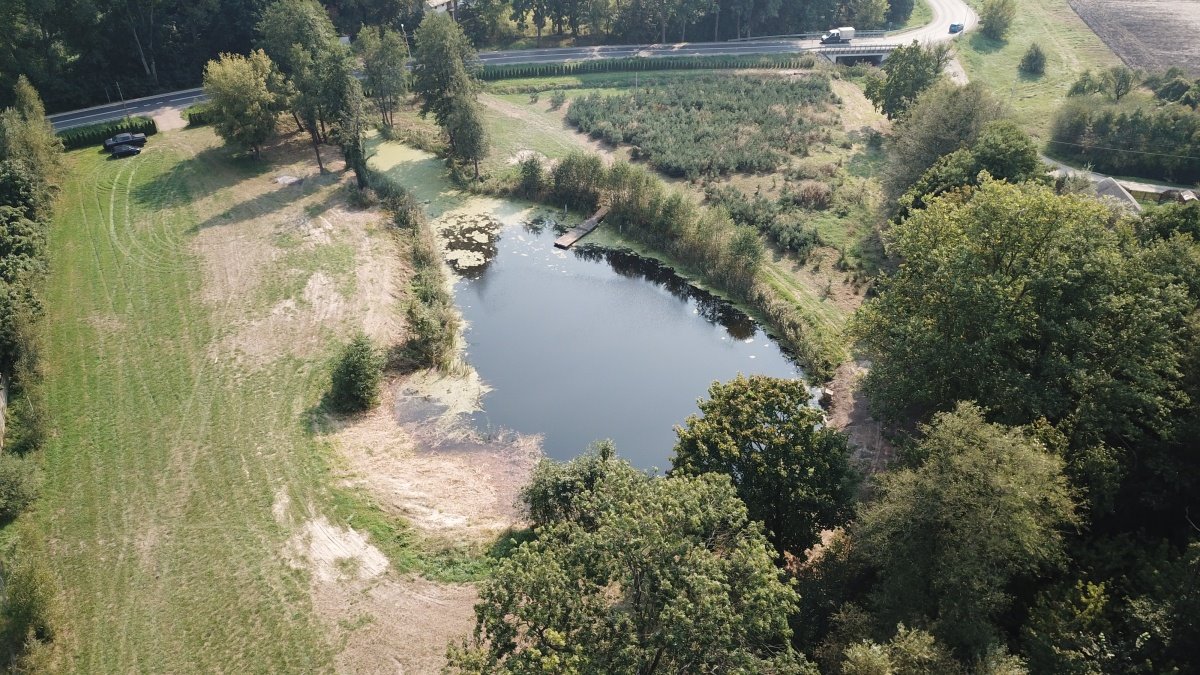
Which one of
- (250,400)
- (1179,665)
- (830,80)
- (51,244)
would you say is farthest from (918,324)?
(830,80)

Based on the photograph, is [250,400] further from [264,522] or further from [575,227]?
[575,227]

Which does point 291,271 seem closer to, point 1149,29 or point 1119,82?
point 1119,82

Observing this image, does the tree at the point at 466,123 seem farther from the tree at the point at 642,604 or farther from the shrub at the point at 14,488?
the tree at the point at 642,604

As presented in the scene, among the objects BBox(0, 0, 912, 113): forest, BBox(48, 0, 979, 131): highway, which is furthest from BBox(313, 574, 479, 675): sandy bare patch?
BBox(48, 0, 979, 131): highway

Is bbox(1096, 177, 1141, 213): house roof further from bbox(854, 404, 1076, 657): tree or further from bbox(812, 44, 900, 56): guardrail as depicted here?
bbox(812, 44, 900, 56): guardrail

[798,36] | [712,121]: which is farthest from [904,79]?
[798,36]

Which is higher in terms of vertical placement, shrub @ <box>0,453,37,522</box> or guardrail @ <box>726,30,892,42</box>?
guardrail @ <box>726,30,892,42</box>

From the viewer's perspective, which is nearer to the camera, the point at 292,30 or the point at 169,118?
the point at 292,30
